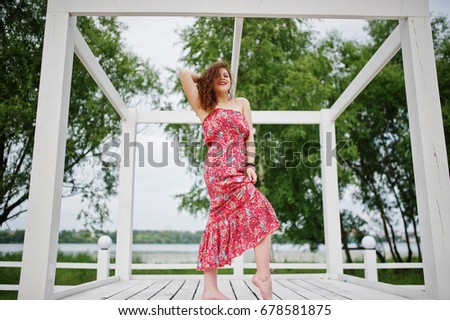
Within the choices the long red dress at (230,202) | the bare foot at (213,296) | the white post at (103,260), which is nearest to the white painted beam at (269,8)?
the long red dress at (230,202)

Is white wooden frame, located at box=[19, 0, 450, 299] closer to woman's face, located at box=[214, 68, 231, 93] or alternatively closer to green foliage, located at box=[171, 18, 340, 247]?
woman's face, located at box=[214, 68, 231, 93]

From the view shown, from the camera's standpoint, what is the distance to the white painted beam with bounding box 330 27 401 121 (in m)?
2.94

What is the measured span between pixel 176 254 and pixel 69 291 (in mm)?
7629

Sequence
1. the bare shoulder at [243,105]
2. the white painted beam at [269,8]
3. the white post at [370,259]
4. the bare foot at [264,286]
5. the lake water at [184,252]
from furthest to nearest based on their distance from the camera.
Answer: the lake water at [184,252]
the white post at [370,259]
the bare shoulder at [243,105]
the white painted beam at [269,8]
the bare foot at [264,286]

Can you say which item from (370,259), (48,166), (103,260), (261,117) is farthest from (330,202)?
(48,166)

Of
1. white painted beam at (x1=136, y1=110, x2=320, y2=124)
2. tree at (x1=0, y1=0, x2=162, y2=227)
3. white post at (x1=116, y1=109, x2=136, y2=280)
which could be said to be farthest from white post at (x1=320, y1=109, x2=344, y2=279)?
tree at (x1=0, y1=0, x2=162, y2=227)

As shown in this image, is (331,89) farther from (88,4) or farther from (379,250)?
(88,4)

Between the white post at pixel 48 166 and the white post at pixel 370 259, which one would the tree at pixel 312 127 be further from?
the white post at pixel 48 166

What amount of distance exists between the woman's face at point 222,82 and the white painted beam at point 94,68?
3.50ft

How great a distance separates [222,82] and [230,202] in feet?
2.76

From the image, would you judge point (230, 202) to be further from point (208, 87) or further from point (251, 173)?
point (208, 87)

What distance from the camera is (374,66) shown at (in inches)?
133

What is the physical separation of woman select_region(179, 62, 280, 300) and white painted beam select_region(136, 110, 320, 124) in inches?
83.5

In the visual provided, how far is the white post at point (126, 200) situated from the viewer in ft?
14.7
